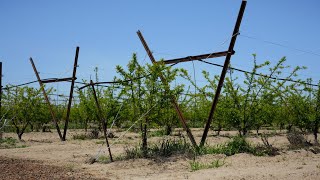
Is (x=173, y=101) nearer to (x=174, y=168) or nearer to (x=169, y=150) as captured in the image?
(x=169, y=150)

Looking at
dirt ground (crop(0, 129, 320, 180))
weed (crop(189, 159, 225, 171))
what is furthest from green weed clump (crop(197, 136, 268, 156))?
weed (crop(189, 159, 225, 171))

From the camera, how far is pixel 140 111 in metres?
8.95

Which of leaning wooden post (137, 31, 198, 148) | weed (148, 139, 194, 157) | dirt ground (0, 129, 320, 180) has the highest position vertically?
leaning wooden post (137, 31, 198, 148)

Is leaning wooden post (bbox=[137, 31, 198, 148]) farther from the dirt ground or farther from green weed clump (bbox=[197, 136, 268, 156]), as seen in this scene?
the dirt ground

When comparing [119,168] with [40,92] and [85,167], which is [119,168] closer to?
[85,167]

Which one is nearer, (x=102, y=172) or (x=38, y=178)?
(x=38, y=178)

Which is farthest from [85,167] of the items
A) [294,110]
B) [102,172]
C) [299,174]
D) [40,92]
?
[40,92]

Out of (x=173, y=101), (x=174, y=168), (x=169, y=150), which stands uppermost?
(x=173, y=101)

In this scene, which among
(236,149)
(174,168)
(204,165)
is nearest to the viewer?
(204,165)

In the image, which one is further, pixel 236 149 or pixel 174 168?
pixel 236 149

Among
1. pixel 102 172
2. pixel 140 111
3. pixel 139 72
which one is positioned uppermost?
pixel 139 72

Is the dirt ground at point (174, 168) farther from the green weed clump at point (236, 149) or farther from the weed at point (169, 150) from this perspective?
the weed at point (169, 150)

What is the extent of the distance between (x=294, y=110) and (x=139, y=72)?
6466 mm

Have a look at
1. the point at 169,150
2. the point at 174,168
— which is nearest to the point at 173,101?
the point at 169,150
